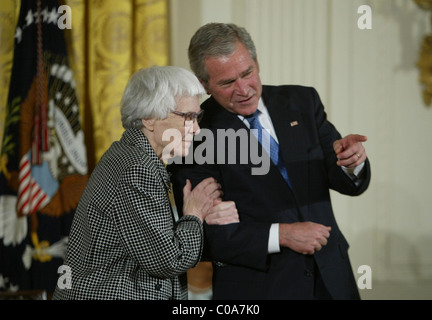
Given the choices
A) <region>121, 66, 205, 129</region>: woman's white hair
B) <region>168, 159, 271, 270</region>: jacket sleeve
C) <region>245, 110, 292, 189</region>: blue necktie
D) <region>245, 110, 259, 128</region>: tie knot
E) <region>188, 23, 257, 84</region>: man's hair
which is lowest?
<region>168, 159, 271, 270</region>: jacket sleeve

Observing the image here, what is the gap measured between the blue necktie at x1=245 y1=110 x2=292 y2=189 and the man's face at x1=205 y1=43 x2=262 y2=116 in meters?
0.05

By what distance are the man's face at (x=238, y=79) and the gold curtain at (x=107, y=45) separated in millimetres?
803

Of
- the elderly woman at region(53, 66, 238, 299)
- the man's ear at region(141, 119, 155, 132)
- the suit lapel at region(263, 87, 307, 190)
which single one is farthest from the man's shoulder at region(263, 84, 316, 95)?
the man's ear at region(141, 119, 155, 132)

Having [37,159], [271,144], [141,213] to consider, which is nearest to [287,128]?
[271,144]

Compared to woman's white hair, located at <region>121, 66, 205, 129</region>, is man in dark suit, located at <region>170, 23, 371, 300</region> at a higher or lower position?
lower

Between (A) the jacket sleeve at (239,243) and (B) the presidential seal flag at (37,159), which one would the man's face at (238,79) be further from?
(B) the presidential seal flag at (37,159)

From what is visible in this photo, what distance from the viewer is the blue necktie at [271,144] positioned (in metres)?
2.21

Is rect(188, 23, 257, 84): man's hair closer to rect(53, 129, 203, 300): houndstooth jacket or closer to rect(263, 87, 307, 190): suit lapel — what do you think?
rect(263, 87, 307, 190): suit lapel

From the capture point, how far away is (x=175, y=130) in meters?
1.95

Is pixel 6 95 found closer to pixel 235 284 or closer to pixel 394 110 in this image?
pixel 235 284

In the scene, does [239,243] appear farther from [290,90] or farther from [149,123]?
[290,90]

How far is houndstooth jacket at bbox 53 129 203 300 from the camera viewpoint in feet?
5.72

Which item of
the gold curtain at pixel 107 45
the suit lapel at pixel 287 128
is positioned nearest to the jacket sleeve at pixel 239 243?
the suit lapel at pixel 287 128

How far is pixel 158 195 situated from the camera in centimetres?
179
